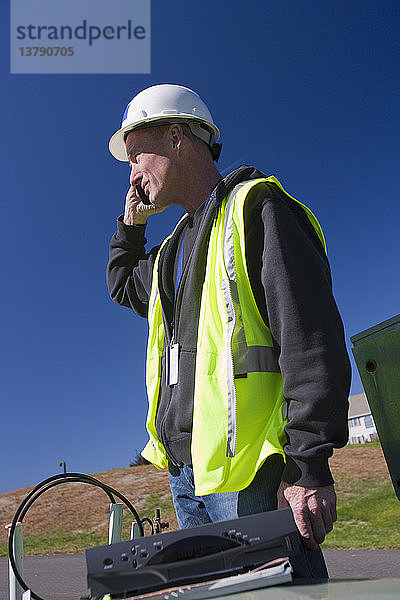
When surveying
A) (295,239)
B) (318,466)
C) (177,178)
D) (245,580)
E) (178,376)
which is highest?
(177,178)

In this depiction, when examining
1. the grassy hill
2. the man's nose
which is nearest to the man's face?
the man's nose

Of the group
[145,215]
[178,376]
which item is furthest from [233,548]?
[145,215]

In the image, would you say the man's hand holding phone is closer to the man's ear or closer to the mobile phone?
the mobile phone

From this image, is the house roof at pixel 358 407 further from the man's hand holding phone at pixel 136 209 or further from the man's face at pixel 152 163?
the man's face at pixel 152 163

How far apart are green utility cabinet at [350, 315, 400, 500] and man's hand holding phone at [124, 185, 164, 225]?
1.55 meters

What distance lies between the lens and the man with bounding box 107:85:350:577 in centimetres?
164

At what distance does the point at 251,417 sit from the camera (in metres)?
1.80

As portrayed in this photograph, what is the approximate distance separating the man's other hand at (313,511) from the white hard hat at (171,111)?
5.00 feet

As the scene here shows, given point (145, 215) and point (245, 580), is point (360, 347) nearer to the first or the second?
point (245, 580)

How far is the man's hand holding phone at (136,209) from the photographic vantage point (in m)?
2.81

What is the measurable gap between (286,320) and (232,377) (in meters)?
0.25

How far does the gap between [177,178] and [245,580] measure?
169cm

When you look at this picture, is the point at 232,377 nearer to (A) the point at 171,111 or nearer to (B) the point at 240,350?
(B) the point at 240,350

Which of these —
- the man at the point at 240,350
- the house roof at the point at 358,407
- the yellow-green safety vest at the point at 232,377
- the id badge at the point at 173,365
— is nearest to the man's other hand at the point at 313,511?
the man at the point at 240,350
